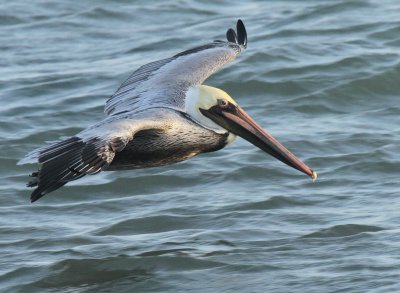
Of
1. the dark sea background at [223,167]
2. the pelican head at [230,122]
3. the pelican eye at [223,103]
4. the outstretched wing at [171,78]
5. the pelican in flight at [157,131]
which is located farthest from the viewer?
the outstretched wing at [171,78]

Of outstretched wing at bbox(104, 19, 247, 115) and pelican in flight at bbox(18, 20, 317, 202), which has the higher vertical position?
outstretched wing at bbox(104, 19, 247, 115)

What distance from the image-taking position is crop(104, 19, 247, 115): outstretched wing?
30.4 feet

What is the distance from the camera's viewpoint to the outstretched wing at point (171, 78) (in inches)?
365

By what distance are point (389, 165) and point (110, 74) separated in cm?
457

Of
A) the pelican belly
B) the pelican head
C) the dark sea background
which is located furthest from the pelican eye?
the dark sea background

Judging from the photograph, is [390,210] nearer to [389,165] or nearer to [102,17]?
[389,165]

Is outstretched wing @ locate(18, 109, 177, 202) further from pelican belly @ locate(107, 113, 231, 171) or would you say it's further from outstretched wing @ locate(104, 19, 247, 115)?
outstretched wing @ locate(104, 19, 247, 115)

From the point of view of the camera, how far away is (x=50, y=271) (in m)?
8.48

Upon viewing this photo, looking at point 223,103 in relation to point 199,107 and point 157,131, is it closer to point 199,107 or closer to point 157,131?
point 199,107

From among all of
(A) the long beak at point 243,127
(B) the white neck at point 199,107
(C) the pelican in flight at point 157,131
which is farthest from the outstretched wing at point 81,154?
(A) the long beak at point 243,127

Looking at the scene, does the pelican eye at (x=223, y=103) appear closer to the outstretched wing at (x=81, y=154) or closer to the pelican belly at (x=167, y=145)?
the pelican belly at (x=167, y=145)

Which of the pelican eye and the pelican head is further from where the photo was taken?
the pelican eye

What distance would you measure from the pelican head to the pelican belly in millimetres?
122

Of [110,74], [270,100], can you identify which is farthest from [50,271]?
[110,74]
